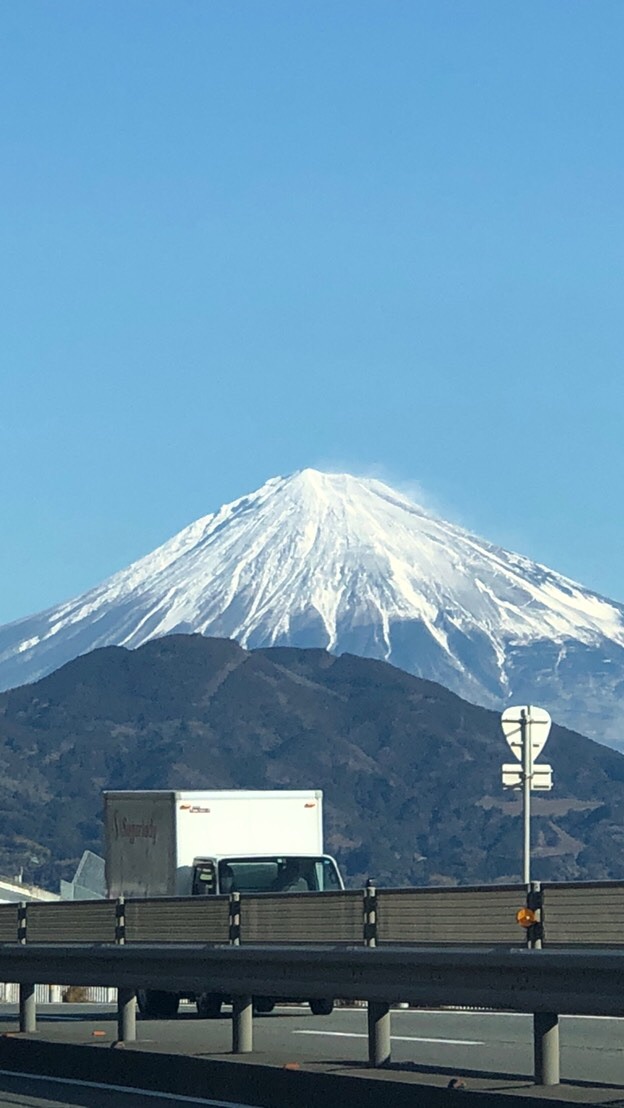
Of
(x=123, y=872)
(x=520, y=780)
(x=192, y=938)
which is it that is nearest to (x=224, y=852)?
(x=123, y=872)

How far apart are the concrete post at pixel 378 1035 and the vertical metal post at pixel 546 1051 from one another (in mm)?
1453

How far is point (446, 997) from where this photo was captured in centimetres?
1293

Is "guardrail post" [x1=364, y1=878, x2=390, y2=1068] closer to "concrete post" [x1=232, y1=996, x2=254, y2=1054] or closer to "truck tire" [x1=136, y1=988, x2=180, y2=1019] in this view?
"concrete post" [x1=232, y1=996, x2=254, y2=1054]

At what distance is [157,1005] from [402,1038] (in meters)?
7.05

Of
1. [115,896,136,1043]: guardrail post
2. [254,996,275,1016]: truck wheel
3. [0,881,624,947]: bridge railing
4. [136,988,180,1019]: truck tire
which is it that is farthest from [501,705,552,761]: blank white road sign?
[115,896,136,1043]: guardrail post

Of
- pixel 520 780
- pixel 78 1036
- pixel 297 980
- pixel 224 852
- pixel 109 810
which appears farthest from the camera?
pixel 109 810

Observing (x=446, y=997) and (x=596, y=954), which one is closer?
(x=596, y=954)

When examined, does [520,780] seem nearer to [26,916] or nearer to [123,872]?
[123,872]

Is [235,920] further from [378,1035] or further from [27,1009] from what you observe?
[27,1009]

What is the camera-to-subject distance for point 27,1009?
1780 cm

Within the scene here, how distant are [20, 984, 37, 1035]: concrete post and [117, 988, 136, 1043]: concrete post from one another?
58.9 inches

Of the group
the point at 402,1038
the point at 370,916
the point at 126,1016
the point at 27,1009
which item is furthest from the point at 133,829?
the point at 370,916

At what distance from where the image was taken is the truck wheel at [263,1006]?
25312 mm

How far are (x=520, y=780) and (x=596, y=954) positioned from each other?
1738cm
